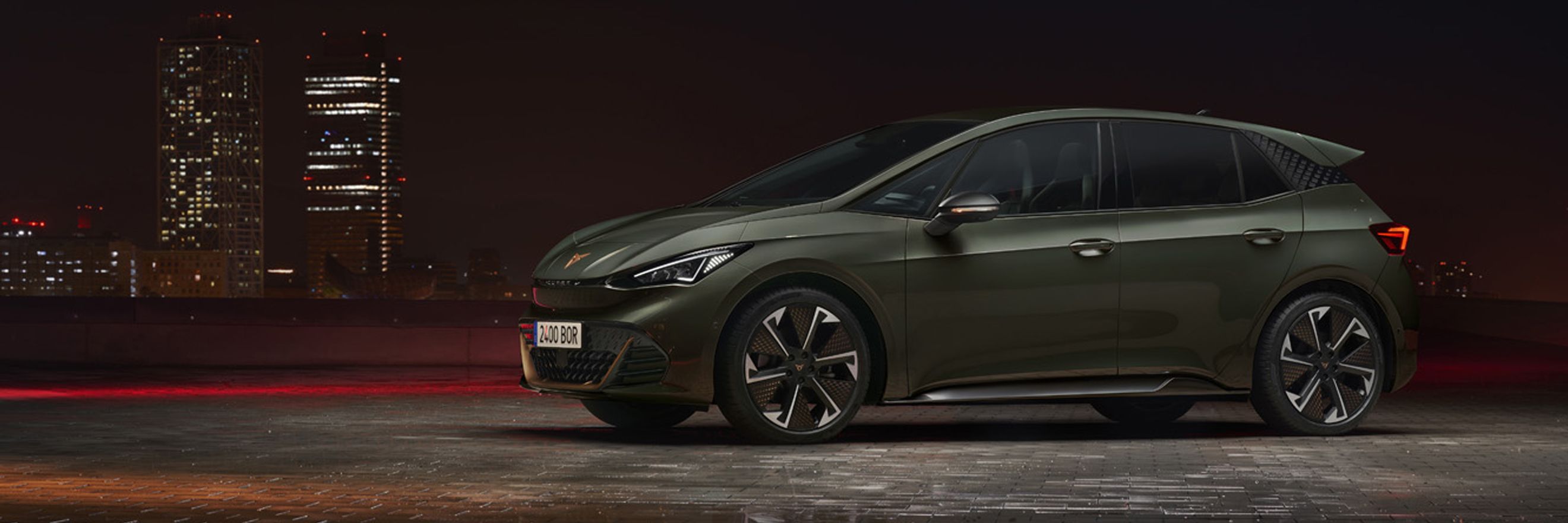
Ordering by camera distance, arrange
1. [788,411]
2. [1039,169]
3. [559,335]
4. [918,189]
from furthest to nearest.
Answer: [1039,169] → [918,189] → [559,335] → [788,411]

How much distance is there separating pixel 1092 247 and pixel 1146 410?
6.77ft

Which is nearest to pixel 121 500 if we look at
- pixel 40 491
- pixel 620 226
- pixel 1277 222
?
pixel 40 491

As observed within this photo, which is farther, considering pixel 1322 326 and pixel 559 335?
pixel 1322 326

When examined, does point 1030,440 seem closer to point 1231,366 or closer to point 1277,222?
point 1231,366

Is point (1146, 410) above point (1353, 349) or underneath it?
underneath

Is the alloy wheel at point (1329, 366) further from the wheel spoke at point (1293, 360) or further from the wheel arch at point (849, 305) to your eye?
the wheel arch at point (849, 305)

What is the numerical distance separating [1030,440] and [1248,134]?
2.07 m

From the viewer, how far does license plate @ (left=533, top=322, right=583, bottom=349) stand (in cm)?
898

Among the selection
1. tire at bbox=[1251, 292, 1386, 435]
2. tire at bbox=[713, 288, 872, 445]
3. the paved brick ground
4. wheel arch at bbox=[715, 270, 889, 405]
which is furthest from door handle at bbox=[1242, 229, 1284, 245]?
tire at bbox=[713, 288, 872, 445]

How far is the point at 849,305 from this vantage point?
29.8 feet

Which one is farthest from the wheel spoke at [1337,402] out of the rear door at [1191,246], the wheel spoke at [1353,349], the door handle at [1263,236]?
the door handle at [1263,236]

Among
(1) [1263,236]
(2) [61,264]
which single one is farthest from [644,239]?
(2) [61,264]

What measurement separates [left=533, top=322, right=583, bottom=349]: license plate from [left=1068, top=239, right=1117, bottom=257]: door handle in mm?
2440

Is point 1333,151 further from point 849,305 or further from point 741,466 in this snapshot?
point 741,466
